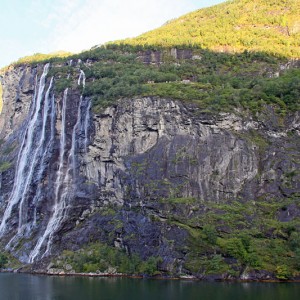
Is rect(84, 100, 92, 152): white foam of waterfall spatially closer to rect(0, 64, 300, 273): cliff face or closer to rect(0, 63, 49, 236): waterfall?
rect(0, 64, 300, 273): cliff face

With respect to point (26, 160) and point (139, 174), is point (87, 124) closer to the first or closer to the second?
point (26, 160)

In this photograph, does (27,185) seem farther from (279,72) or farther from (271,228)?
(279,72)

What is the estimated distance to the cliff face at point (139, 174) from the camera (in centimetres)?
5234

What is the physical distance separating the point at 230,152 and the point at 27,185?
30.6 metres

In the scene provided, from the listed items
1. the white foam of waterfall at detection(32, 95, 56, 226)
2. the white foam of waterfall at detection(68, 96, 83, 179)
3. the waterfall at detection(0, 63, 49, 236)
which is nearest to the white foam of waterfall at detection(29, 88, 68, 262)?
the white foam of waterfall at detection(68, 96, 83, 179)

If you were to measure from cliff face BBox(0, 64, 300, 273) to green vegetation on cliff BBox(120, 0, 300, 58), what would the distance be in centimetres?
2927

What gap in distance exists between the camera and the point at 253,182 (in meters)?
54.8

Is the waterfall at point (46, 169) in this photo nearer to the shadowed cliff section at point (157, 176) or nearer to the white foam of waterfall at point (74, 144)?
the white foam of waterfall at point (74, 144)

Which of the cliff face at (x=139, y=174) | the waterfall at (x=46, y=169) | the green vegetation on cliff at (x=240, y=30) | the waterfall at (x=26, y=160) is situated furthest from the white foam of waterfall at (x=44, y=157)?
the green vegetation on cliff at (x=240, y=30)

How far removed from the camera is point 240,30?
309 feet

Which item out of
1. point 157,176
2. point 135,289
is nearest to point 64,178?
point 157,176

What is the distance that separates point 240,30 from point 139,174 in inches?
2032

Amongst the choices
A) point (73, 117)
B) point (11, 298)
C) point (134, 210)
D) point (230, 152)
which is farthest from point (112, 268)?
point (73, 117)

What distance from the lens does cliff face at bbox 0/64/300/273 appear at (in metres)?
52.3
